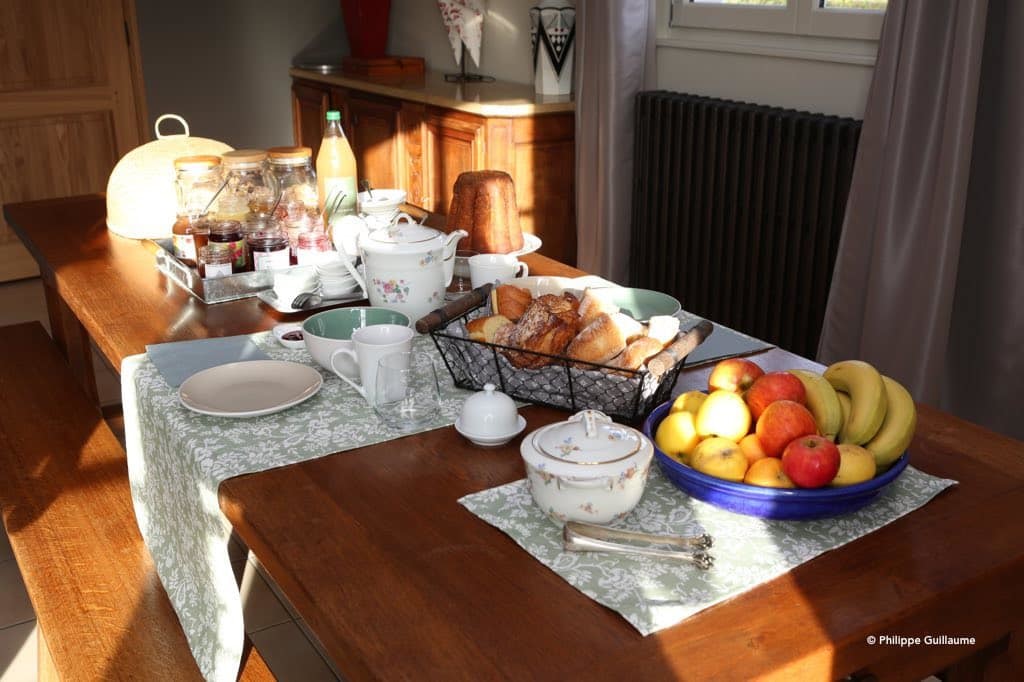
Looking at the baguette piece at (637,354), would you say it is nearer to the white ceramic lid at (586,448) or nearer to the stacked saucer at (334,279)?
the white ceramic lid at (586,448)

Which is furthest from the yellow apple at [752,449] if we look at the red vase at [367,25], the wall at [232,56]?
the wall at [232,56]

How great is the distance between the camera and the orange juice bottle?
223cm

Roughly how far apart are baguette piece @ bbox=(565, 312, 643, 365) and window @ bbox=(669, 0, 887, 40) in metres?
1.76

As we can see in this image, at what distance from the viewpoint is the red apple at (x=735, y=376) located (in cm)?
131

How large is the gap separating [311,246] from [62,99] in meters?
3.30

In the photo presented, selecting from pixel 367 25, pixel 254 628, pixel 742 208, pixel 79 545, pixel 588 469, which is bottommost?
pixel 254 628

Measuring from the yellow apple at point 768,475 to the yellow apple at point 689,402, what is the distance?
0.13 meters

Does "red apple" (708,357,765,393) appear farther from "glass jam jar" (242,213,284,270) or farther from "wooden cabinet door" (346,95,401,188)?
"wooden cabinet door" (346,95,401,188)

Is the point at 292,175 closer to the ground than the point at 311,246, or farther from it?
farther from it

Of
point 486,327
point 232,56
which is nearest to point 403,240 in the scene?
point 486,327

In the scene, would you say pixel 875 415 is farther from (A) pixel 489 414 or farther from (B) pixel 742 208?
(B) pixel 742 208

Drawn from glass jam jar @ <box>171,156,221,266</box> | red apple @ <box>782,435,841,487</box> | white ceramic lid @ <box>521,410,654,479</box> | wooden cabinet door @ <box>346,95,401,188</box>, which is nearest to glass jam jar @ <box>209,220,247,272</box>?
glass jam jar @ <box>171,156,221,266</box>

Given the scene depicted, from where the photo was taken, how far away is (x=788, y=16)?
10.1 feet

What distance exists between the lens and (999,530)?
1.15m
